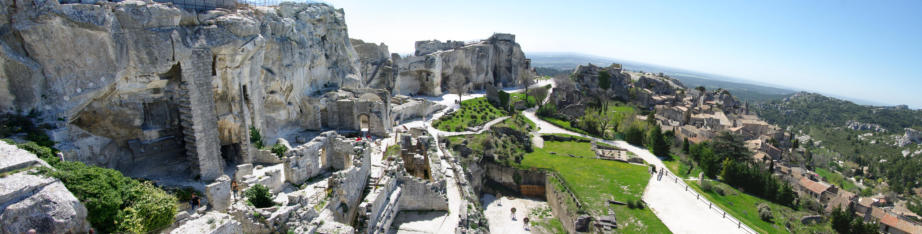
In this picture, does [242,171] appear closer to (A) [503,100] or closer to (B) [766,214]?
(B) [766,214]

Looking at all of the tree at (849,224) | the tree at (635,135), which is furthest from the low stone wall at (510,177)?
the tree at (849,224)

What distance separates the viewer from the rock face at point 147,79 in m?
13.4

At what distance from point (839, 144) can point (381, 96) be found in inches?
2867

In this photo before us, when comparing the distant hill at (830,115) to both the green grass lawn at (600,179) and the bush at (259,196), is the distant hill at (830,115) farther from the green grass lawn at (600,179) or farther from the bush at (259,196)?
the bush at (259,196)

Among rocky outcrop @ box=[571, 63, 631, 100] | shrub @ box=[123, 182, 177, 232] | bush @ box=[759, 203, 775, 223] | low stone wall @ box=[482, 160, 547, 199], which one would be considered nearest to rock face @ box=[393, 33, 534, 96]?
rocky outcrop @ box=[571, 63, 631, 100]

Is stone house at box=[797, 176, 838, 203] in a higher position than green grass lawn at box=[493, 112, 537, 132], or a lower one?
lower

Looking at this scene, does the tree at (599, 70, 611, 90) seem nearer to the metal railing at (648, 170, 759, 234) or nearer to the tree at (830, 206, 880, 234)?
the metal railing at (648, 170, 759, 234)

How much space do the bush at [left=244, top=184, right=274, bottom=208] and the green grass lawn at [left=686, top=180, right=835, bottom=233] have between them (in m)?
26.8

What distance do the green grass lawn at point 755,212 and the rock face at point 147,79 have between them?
29.6m

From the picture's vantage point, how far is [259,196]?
1309 centimetres

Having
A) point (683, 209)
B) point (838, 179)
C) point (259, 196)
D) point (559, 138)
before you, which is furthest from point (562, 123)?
point (259, 196)

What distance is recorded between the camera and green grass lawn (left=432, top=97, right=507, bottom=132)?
39.0m

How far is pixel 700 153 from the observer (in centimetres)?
3762

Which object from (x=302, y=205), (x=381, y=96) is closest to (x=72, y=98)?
(x=302, y=205)
